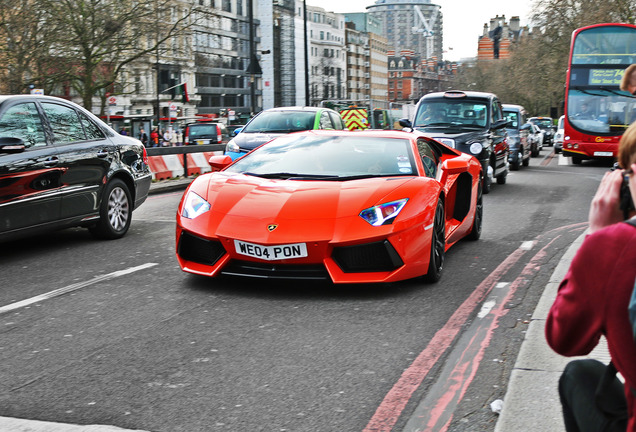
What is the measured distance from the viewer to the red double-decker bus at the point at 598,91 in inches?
935

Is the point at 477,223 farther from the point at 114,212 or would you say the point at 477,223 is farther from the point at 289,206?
the point at 114,212

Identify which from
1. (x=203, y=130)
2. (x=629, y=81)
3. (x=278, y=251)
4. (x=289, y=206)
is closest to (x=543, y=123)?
(x=203, y=130)

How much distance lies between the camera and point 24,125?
799 centimetres

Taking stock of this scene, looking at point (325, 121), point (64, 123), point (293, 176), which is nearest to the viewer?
point (293, 176)

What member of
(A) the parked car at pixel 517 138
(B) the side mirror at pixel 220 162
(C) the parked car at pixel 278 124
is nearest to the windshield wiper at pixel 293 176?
(B) the side mirror at pixel 220 162

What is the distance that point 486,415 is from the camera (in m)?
3.59

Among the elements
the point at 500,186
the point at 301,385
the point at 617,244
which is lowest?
the point at 500,186

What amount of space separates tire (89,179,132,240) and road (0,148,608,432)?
85cm

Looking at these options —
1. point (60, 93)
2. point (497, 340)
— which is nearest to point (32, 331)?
point (497, 340)

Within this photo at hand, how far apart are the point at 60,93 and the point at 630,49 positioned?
164ft

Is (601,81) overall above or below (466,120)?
above

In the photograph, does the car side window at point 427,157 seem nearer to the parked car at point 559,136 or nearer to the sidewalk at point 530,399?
the sidewalk at point 530,399

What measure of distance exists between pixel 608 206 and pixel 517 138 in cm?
2146

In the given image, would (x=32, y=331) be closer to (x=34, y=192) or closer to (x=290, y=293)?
(x=290, y=293)
